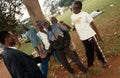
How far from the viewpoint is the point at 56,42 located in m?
7.12

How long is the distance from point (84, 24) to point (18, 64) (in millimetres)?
2863

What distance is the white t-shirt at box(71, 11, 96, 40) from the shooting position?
7.16 meters

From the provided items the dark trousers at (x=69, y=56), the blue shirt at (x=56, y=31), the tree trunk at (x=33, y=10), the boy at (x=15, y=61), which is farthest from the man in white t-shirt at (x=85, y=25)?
the tree trunk at (x=33, y=10)

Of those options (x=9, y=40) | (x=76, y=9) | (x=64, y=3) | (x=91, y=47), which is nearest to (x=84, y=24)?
(x=76, y=9)

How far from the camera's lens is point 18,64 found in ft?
15.5

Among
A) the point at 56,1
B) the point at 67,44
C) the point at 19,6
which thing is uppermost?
the point at 67,44

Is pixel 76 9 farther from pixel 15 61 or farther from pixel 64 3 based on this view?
pixel 64 3

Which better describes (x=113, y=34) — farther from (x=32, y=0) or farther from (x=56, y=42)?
(x=56, y=42)

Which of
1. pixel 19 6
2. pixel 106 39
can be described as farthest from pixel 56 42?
pixel 19 6

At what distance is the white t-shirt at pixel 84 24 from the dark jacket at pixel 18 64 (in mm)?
2551

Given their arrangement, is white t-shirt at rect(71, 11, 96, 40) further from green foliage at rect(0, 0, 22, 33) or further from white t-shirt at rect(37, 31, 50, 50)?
green foliage at rect(0, 0, 22, 33)

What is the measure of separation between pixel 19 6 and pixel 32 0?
26.8ft

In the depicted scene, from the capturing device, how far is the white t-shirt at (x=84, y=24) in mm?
7164

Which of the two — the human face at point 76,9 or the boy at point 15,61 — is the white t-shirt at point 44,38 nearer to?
the human face at point 76,9
